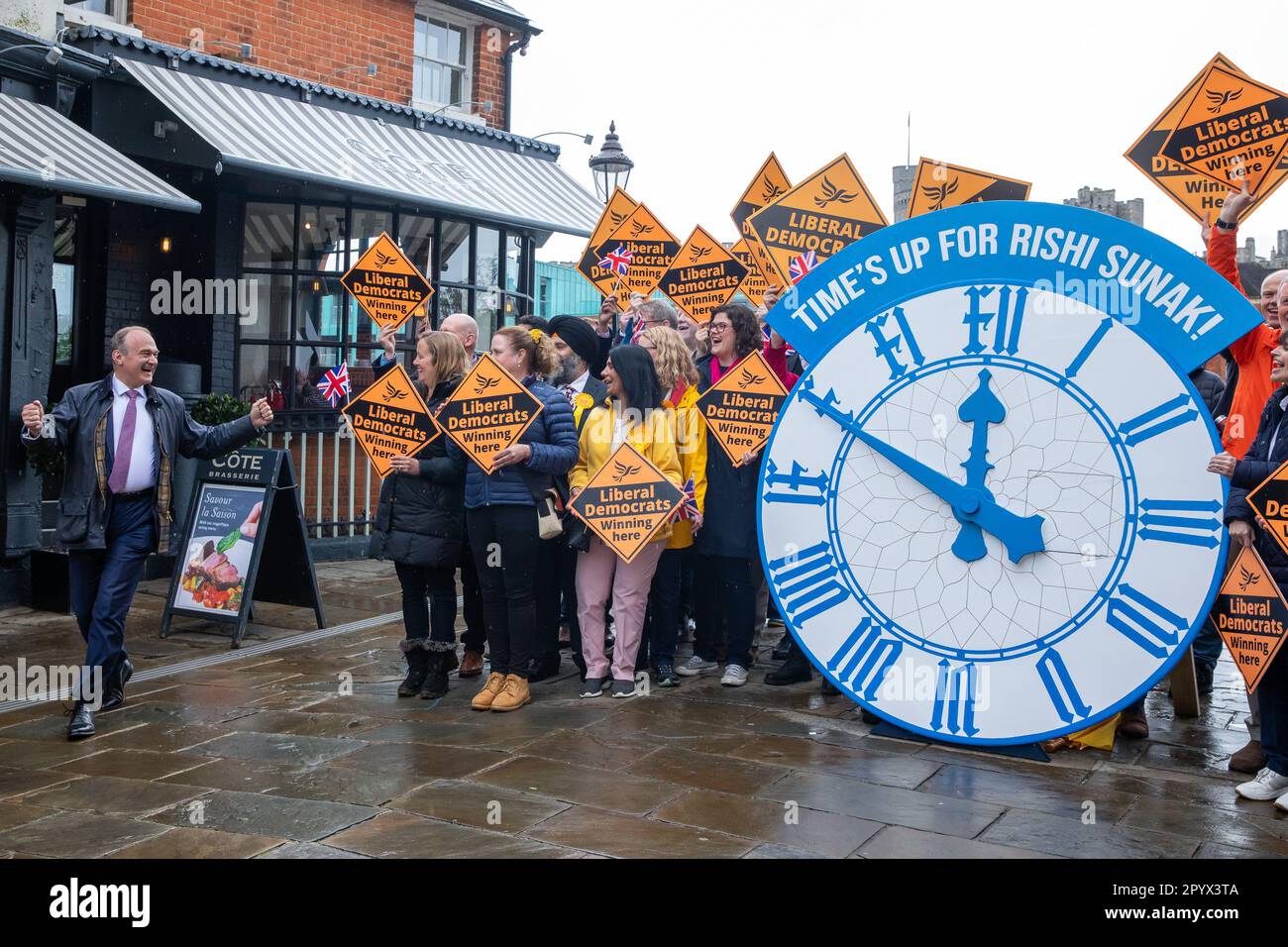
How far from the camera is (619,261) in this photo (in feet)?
28.2

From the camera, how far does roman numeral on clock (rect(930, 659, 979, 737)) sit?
4.94 metres

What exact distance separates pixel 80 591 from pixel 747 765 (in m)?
3.33

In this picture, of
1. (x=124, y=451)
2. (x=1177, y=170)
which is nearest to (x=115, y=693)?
(x=124, y=451)

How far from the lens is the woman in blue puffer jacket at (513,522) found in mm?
5789

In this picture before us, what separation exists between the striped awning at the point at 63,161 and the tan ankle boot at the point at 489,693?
453 cm

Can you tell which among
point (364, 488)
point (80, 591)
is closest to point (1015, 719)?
point (80, 591)

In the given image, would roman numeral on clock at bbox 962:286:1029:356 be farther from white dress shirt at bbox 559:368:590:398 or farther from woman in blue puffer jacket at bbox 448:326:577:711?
white dress shirt at bbox 559:368:590:398

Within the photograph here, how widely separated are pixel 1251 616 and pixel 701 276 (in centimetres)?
425

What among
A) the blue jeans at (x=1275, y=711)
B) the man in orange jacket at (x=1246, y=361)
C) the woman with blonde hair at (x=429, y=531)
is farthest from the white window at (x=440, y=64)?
the blue jeans at (x=1275, y=711)

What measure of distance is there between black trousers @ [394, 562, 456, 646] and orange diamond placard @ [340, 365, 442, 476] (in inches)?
21.6

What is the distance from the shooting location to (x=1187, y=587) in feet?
15.0

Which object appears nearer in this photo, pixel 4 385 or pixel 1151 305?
pixel 1151 305

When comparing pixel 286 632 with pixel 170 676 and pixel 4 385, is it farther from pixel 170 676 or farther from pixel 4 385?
pixel 4 385
